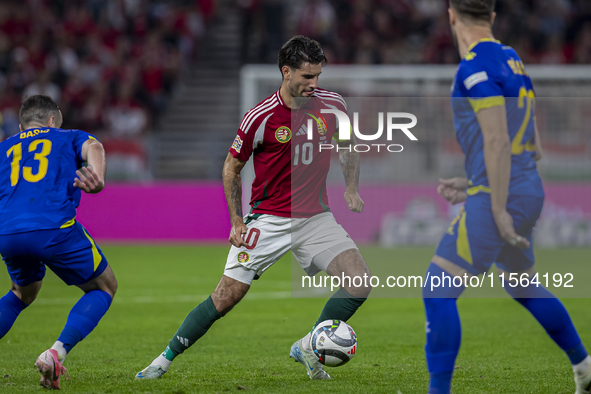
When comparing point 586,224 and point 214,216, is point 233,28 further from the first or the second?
point 586,224

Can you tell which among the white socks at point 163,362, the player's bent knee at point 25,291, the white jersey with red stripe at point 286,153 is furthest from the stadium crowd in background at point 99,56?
the white socks at point 163,362

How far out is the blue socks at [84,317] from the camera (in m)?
4.96

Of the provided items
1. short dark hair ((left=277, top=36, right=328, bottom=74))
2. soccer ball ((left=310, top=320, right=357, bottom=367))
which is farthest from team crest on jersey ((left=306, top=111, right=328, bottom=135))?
soccer ball ((left=310, top=320, right=357, bottom=367))

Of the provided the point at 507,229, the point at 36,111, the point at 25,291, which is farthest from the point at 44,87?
the point at 507,229

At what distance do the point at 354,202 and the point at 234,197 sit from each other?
33.7 inches

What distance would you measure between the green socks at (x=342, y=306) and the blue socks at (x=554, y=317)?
1.32 meters

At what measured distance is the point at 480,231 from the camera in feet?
12.9

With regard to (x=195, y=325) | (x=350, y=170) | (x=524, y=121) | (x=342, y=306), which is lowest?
(x=195, y=325)

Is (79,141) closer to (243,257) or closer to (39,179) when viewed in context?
(39,179)

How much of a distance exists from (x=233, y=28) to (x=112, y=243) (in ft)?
29.6

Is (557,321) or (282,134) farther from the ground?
(282,134)

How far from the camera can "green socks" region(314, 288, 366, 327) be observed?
5395 mm

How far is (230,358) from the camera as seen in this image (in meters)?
6.27

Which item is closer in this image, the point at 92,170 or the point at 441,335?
the point at 441,335
